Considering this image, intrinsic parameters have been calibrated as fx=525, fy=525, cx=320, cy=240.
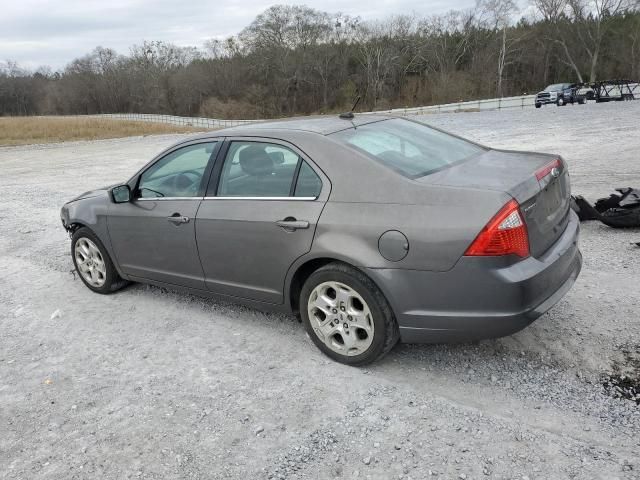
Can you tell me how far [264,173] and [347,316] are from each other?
1.22 m

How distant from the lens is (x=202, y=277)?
4.20 meters

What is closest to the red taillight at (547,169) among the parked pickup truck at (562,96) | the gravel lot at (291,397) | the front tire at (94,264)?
the gravel lot at (291,397)

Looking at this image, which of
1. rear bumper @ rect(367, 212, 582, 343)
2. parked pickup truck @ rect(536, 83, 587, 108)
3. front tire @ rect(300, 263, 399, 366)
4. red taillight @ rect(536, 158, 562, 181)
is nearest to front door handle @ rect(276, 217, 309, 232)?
front tire @ rect(300, 263, 399, 366)

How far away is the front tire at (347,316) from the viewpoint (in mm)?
3260

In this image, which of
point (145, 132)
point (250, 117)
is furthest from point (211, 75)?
point (145, 132)

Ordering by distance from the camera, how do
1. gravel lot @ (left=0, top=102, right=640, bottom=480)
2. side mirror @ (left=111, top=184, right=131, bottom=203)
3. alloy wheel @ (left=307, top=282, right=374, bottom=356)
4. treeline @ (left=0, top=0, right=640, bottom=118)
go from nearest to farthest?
gravel lot @ (left=0, top=102, right=640, bottom=480)
alloy wheel @ (left=307, top=282, right=374, bottom=356)
side mirror @ (left=111, top=184, right=131, bottom=203)
treeline @ (left=0, top=0, right=640, bottom=118)

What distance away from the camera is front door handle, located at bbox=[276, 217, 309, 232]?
3442 millimetres

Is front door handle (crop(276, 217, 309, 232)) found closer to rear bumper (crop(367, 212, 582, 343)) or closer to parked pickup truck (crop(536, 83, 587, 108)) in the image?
rear bumper (crop(367, 212, 582, 343))

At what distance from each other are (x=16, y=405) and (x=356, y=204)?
8.42 ft

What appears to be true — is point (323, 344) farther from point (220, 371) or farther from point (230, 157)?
point (230, 157)

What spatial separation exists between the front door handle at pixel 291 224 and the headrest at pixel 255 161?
0.46 m

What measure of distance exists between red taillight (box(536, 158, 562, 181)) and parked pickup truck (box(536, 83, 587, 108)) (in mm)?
34590

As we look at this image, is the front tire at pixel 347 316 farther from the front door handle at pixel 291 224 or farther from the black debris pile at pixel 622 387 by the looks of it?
the black debris pile at pixel 622 387

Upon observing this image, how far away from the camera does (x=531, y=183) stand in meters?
3.12
